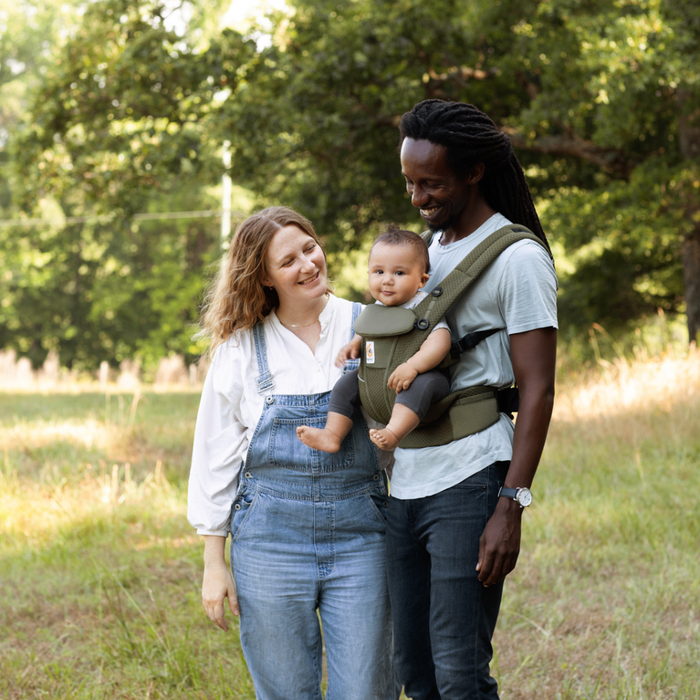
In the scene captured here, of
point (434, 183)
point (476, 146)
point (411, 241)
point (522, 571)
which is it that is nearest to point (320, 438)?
point (411, 241)

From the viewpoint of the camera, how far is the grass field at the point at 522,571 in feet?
11.1

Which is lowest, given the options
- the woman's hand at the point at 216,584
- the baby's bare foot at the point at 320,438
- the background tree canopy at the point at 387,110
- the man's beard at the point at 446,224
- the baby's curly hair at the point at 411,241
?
the woman's hand at the point at 216,584

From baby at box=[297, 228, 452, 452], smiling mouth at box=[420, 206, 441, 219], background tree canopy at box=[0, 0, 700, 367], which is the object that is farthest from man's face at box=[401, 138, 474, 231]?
background tree canopy at box=[0, 0, 700, 367]

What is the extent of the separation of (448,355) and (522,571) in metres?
3.06

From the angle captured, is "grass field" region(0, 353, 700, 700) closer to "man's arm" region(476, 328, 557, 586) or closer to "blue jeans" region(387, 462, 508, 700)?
"blue jeans" region(387, 462, 508, 700)

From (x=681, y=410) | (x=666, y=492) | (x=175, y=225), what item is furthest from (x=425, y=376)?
(x=175, y=225)

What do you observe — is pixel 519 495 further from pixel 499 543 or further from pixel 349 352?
pixel 349 352

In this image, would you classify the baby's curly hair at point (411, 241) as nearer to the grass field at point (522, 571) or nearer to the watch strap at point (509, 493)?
the watch strap at point (509, 493)

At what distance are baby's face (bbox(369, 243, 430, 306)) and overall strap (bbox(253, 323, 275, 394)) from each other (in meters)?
0.41

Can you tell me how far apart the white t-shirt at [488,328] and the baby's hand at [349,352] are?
0.32m

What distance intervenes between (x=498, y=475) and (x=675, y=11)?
7.46 meters

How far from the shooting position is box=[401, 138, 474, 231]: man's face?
1960 mm

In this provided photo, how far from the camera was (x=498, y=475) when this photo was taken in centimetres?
194

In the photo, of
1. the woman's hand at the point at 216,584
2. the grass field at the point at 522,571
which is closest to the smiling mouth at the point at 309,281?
the woman's hand at the point at 216,584
